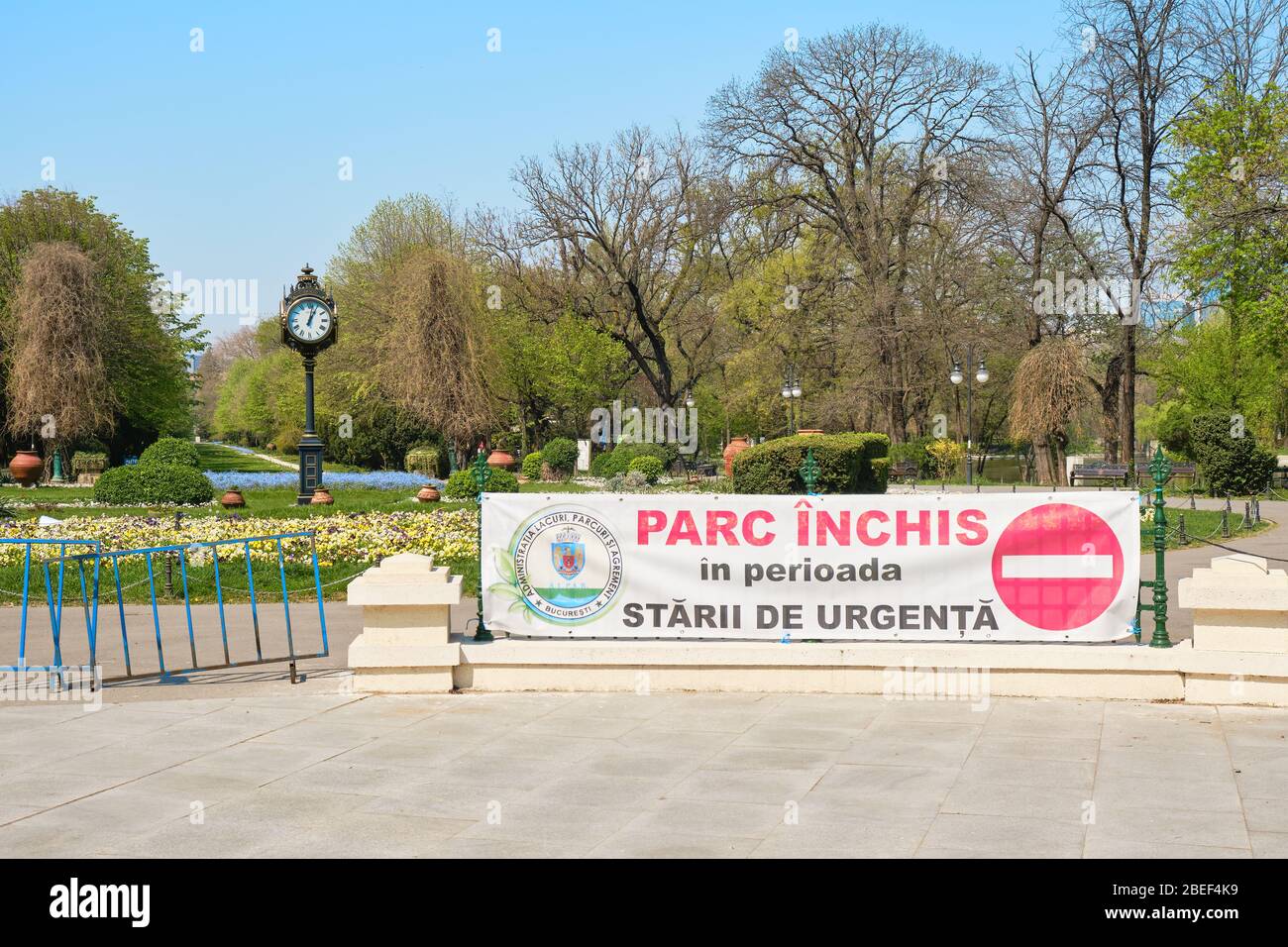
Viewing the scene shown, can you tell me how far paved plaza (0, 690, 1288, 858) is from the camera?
20.5 feet

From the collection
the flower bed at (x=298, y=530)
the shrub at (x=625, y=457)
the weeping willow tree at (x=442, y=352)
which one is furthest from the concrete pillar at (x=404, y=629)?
the weeping willow tree at (x=442, y=352)

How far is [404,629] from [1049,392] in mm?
36166

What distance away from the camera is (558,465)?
148 ft

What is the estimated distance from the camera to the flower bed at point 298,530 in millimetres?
18203

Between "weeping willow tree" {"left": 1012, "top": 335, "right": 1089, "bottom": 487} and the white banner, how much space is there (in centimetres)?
3403

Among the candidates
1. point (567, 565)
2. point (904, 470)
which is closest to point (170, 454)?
point (567, 565)

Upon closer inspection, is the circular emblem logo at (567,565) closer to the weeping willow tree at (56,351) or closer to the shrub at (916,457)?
the shrub at (916,457)

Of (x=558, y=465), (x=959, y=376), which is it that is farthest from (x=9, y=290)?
(x=959, y=376)

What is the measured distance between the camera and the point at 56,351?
45.2 meters

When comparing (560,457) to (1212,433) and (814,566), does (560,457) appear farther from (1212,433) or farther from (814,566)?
(814,566)

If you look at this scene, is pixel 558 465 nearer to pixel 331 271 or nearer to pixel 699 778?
pixel 331 271

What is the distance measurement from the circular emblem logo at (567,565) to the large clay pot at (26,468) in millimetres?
33770

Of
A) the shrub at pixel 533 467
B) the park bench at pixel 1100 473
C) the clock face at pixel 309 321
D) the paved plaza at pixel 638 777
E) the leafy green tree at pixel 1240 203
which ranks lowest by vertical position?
the park bench at pixel 1100 473
